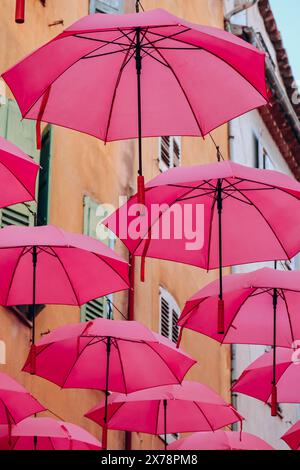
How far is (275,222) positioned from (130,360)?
2.10m

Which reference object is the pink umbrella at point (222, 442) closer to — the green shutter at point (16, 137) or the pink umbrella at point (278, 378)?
the pink umbrella at point (278, 378)

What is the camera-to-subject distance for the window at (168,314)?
60.4ft

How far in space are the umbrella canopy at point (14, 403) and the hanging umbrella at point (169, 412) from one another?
2025 mm

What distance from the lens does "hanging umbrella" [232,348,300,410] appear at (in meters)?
14.6

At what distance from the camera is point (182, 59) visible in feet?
38.3

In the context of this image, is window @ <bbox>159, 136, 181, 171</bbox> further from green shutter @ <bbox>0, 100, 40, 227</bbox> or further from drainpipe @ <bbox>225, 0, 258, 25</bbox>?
green shutter @ <bbox>0, 100, 40, 227</bbox>

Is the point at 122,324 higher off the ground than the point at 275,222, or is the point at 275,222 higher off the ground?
the point at 275,222

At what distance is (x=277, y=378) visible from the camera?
1473 centimetres

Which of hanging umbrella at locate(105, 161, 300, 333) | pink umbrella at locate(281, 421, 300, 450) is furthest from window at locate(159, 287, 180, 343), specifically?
hanging umbrella at locate(105, 161, 300, 333)

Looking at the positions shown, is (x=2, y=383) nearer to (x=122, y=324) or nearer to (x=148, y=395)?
(x=122, y=324)

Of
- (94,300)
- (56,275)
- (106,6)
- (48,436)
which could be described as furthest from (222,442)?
(106,6)

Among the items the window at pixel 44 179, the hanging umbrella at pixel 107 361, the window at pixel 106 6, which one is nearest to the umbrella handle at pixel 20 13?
the hanging umbrella at pixel 107 361

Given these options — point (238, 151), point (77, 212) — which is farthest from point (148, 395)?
point (238, 151)

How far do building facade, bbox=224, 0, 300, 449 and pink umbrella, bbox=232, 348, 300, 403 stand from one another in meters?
6.03
